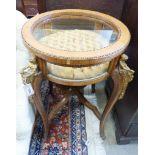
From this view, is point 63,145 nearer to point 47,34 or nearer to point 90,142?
point 90,142

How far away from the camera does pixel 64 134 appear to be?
3.77 feet

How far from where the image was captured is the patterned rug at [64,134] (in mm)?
1070

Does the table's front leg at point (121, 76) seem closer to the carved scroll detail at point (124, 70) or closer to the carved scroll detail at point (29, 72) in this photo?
the carved scroll detail at point (124, 70)

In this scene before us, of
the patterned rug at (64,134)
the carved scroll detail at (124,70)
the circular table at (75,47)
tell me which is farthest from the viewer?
the patterned rug at (64,134)

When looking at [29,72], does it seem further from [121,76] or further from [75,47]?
[121,76]

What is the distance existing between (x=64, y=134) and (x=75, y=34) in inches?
24.1

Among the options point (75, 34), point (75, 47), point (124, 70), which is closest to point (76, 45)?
point (75, 47)

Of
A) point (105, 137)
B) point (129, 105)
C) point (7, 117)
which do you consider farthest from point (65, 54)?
point (105, 137)

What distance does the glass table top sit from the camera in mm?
833

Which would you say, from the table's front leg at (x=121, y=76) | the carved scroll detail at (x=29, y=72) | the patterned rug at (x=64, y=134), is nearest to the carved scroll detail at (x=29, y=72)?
the carved scroll detail at (x=29, y=72)

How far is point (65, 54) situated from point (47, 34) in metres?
0.29

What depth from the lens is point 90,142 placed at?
1117 mm

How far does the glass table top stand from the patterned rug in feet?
1.83
